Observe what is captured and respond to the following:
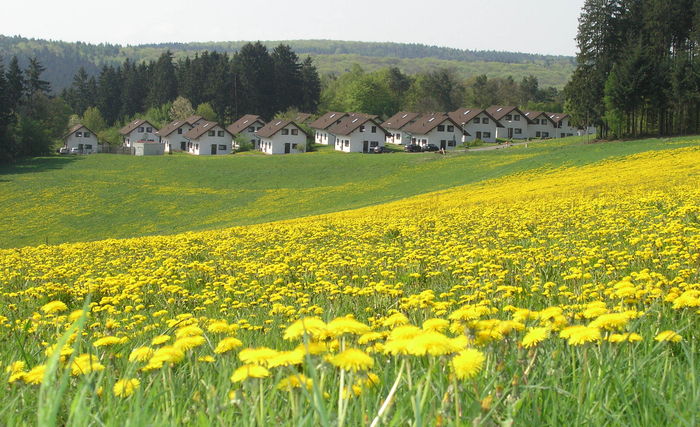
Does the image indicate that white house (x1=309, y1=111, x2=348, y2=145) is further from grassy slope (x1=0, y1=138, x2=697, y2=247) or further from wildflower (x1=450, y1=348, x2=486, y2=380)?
wildflower (x1=450, y1=348, x2=486, y2=380)

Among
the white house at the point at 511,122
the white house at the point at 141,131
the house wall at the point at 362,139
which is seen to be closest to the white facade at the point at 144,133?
the white house at the point at 141,131

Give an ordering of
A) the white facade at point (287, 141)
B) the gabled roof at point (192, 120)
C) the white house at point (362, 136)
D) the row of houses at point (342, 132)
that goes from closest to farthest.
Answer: the white house at point (362, 136), the white facade at point (287, 141), the row of houses at point (342, 132), the gabled roof at point (192, 120)

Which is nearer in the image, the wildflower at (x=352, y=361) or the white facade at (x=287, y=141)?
the wildflower at (x=352, y=361)

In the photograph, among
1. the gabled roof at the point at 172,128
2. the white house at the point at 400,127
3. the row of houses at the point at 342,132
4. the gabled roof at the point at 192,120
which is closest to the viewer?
the row of houses at the point at 342,132

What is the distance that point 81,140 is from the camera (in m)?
115

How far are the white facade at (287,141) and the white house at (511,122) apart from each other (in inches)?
1359

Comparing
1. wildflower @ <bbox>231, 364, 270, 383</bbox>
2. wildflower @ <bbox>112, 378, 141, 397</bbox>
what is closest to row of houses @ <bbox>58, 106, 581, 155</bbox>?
wildflower @ <bbox>112, 378, 141, 397</bbox>

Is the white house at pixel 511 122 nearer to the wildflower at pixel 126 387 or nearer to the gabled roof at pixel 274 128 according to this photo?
the gabled roof at pixel 274 128

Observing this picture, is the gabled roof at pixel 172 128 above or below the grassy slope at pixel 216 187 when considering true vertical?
above

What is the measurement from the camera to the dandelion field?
230 centimetres

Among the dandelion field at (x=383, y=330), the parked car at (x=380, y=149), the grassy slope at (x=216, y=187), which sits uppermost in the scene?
the dandelion field at (x=383, y=330)

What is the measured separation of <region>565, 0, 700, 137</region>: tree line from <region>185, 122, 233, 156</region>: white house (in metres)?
53.0

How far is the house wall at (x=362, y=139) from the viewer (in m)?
97.6

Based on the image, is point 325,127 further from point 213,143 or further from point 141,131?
point 141,131
